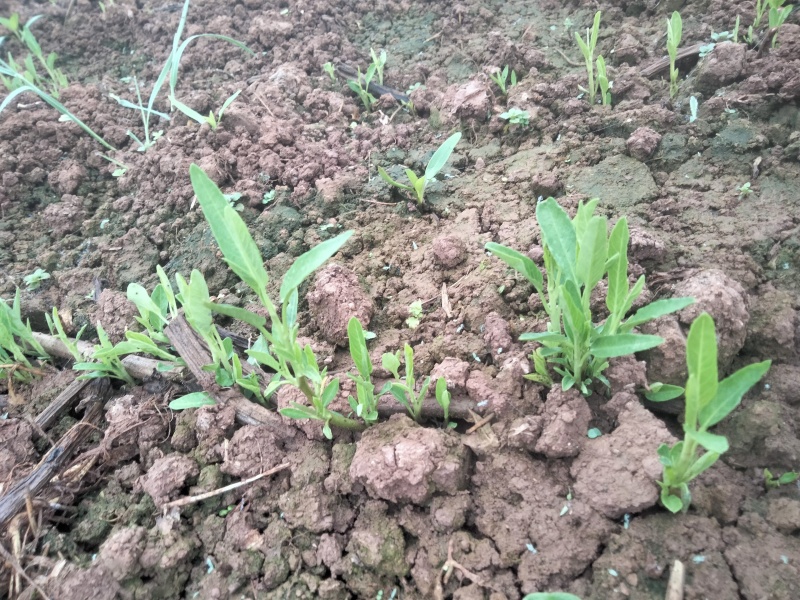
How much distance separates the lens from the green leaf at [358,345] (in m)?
1.38

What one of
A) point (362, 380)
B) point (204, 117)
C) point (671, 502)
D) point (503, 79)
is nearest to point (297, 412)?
point (362, 380)

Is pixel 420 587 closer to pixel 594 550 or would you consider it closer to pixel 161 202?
pixel 594 550

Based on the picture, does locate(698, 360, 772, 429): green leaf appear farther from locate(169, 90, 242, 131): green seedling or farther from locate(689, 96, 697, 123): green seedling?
locate(169, 90, 242, 131): green seedling

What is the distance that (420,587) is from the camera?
1.23 m

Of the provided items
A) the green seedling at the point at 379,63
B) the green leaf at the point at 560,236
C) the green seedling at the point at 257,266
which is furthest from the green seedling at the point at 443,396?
the green seedling at the point at 379,63

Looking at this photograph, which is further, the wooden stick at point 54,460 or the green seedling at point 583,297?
the wooden stick at point 54,460

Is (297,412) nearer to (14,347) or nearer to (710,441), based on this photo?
(710,441)

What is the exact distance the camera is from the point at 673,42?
2164 mm

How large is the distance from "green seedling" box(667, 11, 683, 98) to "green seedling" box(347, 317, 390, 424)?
1803 millimetres

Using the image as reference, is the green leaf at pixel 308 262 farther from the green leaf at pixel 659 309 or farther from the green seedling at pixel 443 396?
the green leaf at pixel 659 309

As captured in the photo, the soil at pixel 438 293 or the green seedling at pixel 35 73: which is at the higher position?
the green seedling at pixel 35 73

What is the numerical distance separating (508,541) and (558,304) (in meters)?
0.63

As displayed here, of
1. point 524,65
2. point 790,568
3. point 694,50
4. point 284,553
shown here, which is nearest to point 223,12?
point 524,65

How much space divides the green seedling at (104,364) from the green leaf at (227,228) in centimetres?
67
